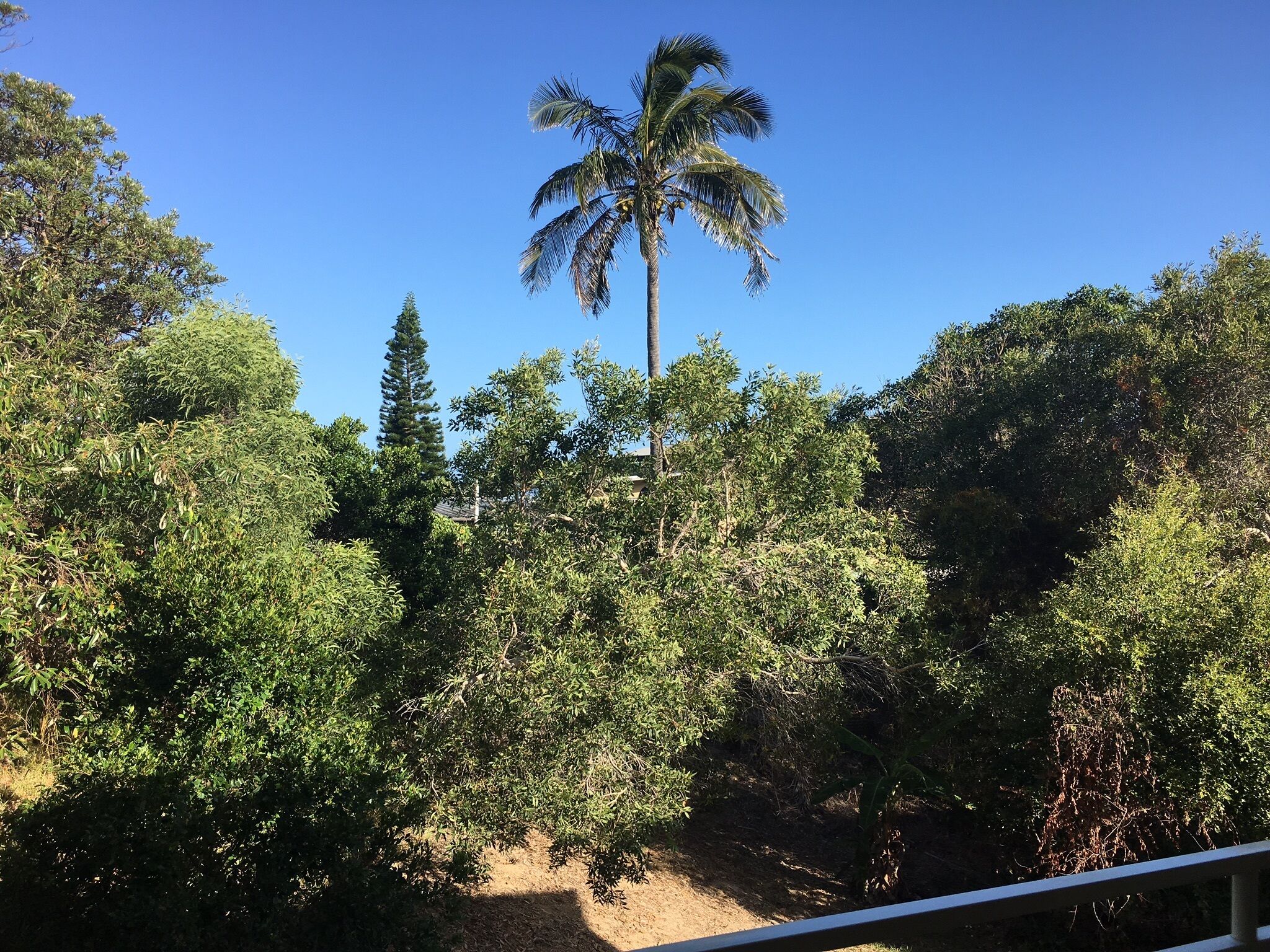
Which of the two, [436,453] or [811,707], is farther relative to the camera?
[436,453]

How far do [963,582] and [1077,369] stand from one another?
5211mm

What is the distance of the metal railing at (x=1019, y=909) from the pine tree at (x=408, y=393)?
36230mm

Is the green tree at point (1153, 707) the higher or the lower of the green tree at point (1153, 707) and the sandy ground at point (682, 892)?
the higher

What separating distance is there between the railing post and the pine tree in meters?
36.2

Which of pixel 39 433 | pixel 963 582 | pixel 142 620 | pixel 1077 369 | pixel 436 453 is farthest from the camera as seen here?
pixel 436 453

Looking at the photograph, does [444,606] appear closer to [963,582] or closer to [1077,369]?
[963,582]

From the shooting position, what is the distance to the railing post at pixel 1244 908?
4.30 feet

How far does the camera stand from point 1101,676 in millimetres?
9312

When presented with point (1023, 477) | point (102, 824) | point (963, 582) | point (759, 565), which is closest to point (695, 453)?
point (759, 565)

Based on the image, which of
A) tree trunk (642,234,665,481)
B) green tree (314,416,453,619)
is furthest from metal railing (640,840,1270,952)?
green tree (314,416,453,619)

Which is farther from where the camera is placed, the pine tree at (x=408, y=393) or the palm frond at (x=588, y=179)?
the pine tree at (x=408, y=393)

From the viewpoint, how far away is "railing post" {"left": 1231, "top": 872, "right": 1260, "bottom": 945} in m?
1.31

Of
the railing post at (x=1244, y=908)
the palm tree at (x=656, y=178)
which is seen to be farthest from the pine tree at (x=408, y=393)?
the railing post at (x=1244, y=908)

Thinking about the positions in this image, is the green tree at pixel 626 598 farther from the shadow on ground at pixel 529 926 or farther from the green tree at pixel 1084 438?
the green tree at pixel 1084 438
